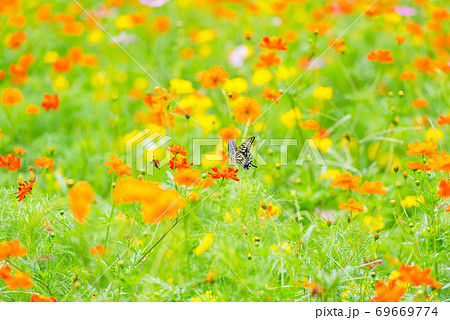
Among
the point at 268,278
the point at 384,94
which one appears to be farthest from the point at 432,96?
the point at 268,278

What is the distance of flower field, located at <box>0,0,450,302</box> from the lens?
1139mm

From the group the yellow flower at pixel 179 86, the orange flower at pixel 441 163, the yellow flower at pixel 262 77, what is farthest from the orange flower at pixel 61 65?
the orange flower at pixel 441 163

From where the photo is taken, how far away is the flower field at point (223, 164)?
1.14 metres

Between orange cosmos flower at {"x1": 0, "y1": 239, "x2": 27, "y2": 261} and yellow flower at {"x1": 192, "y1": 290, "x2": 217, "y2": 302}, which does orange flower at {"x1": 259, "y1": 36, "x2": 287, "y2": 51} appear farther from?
orange cosmos flower at {"x1": 0, "y1": 239, "x2": 27, "y2": 261}

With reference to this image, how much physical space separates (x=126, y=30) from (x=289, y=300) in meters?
1.87

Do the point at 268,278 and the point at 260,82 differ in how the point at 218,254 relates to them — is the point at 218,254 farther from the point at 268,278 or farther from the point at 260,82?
the point at 260,82

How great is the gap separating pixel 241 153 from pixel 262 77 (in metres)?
0.74

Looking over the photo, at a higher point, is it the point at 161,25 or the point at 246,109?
the point at 161,25

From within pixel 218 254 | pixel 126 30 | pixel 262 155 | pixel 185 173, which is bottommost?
pixel 218 254

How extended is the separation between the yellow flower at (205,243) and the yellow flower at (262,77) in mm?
847

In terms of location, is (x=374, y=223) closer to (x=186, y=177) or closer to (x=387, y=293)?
(x=387, y=293)

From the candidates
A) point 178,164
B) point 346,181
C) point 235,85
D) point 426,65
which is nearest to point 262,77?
point 235,85

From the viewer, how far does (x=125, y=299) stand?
118 cm

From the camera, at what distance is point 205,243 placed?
123cm
